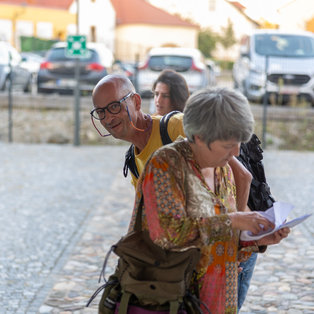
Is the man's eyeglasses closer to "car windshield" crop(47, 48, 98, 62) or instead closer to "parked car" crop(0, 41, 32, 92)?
"car windshield" crop(47, 48, 98, 62)

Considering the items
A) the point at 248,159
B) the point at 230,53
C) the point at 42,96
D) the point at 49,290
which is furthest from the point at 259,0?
the point at 230,53

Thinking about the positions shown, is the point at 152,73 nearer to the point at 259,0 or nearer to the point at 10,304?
the point at 259,0

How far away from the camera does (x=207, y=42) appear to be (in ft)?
230

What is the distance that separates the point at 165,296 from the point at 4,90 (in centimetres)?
→ 1770

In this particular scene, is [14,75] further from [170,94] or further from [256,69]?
[170,94]

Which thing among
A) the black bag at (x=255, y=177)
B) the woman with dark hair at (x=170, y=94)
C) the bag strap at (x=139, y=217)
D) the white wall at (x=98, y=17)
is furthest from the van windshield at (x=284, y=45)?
the white wall at (x=98, y=17)

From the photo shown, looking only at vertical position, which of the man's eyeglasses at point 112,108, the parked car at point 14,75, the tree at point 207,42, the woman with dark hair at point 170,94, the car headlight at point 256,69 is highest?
the man's eyeglasses at point 112,108

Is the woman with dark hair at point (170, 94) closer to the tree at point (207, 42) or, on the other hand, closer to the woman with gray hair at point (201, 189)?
the woman with gray hair at point (201, 189)

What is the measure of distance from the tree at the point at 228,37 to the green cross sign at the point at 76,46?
57686 mm

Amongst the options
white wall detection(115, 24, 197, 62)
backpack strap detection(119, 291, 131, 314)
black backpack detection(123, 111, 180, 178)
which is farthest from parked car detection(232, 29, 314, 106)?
white wall detection(115, 24, 197, 62)

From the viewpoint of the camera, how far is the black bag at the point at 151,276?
7.77ft

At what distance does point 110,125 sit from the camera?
2.91 metres

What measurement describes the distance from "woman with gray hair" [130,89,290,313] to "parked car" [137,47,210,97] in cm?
1450

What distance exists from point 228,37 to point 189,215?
230ft
